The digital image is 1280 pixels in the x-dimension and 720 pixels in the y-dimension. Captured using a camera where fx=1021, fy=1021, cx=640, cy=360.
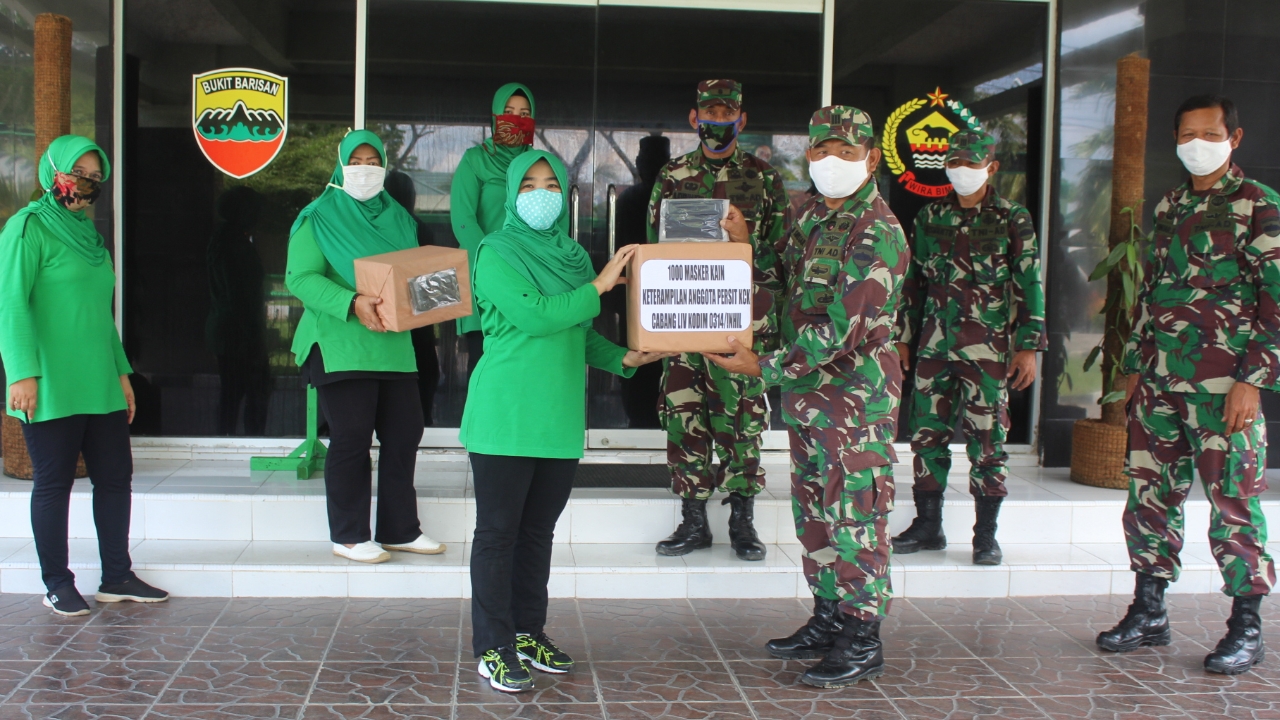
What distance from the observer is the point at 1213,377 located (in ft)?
11.1

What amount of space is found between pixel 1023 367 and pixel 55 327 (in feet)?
12.2

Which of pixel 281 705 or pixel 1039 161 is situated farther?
pixel 1039 161

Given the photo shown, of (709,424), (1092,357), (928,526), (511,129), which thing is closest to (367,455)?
(709,424)

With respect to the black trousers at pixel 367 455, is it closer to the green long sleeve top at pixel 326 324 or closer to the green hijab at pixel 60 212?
the green long sleeve top at pixel 326 324

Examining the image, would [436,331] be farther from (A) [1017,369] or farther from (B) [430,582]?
(A) [1017,369]

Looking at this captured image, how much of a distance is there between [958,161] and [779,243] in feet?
2.62

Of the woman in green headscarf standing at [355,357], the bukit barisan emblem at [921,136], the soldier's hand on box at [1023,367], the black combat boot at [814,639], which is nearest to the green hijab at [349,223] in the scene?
the woman in green headscarf standing at [355,357]

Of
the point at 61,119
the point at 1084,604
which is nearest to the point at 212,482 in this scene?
the point at 61,119

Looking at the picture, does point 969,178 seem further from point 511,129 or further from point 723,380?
point 511,129

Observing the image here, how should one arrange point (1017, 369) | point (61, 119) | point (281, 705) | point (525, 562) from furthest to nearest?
1. point (61, 119)
2. point (1017, 369)
3. point (525, 562)
4. point (281, 705)

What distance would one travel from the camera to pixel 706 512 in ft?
14.5

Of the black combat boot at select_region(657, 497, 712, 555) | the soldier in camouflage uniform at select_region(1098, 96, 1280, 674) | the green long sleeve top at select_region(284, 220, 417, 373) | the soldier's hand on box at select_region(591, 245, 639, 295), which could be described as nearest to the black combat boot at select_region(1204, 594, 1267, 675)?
the soldier in camouflage uniform at select_region(1098, 96, 1280, 674)

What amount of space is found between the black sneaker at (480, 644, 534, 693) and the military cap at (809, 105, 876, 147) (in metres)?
1.87

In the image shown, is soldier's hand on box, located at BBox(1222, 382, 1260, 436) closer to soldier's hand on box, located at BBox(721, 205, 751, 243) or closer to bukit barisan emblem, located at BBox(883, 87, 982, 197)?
soldier's hand on box, located at BBox(721, 205, 751, 243)
